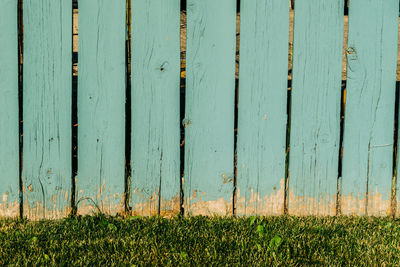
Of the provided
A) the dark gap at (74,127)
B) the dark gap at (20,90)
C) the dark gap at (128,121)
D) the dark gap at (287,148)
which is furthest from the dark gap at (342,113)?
the dark gap at (20,90)

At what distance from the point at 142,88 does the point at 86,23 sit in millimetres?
462

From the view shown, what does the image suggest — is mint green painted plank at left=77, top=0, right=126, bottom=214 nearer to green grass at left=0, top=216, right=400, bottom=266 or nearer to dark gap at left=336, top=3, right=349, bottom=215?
green grass at left=0, top=216, right=400, bottom=266

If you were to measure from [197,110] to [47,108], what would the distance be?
829mm

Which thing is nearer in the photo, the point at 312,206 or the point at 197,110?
the point at 197,110

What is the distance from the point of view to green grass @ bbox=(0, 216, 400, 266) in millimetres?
2287

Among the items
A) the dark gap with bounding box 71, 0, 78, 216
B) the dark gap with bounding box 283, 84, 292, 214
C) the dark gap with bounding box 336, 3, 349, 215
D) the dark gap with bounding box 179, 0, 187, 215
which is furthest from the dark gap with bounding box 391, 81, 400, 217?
the dark gap with bounding box 71, 0, 78, 216

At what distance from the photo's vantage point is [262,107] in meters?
2.83

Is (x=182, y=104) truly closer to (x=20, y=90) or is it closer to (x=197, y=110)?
(x=197, y=110)

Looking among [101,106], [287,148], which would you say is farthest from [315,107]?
[101,106]

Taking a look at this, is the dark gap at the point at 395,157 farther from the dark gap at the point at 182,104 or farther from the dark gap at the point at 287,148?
the dark gap at the point at 182,104

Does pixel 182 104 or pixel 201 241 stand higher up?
pixel 182 104

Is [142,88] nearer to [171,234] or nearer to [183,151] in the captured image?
[183,151]

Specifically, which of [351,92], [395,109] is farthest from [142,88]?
[395,109]

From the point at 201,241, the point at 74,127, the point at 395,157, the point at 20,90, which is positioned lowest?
the point at 201,241
